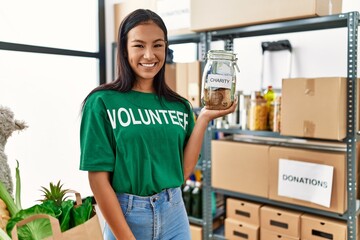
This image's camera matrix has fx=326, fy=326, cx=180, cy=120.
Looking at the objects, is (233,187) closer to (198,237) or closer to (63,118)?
(198,237)

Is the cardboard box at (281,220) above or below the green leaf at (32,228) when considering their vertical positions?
below

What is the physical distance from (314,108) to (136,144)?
1057 mm

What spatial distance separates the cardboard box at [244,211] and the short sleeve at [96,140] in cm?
122

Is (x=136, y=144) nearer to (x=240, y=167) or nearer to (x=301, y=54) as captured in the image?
(x=240, y=167)

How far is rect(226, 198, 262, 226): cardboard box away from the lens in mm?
1993

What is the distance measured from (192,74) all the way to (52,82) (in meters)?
1.06

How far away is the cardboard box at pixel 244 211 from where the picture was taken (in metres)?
1.99

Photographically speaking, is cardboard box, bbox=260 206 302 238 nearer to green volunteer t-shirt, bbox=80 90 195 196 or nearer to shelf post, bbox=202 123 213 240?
shelf post, bbox=202 123 213 240

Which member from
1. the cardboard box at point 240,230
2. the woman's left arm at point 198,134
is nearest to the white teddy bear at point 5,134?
the woman's left arm at point 198,134

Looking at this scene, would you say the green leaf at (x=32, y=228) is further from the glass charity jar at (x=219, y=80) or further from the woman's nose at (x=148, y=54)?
the glass charity jar at (x=219, y=80)

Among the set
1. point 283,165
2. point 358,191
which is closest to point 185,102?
point 283,165

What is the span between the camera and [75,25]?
259cm

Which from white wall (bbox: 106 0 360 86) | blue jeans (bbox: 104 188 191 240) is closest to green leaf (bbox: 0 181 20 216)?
blue jeans (bbox: 104 188 191 240)

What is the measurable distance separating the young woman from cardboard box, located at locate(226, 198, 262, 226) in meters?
0.89
